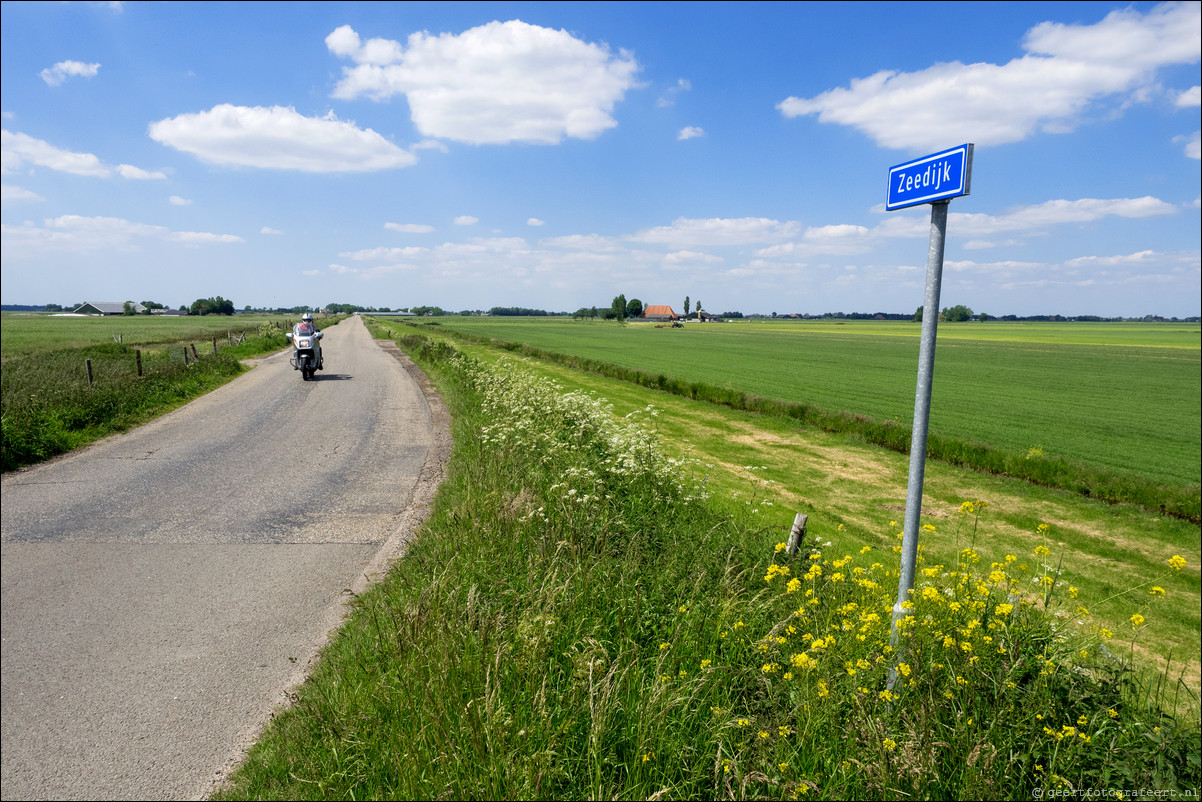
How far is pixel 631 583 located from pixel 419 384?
61.2 feet

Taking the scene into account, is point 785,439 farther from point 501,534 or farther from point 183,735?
→ point 183,735

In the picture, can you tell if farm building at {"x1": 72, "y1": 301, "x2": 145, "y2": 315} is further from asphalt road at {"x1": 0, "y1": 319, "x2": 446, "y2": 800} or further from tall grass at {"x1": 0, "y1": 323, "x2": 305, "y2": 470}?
asphalt road at {"x1": 0, "y1": 319, "x2": 446, "y2": 800}

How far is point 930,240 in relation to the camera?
3260 mm

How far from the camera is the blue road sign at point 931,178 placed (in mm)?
2939

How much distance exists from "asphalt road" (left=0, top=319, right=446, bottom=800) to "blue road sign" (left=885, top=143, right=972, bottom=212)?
5.31 metres

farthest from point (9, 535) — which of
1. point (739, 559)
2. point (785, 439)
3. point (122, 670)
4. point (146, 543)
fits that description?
point (785, 439)

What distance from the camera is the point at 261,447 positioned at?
1148cm

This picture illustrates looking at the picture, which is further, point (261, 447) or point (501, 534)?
point (261, 447)

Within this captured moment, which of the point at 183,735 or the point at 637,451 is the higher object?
the point at 637,451

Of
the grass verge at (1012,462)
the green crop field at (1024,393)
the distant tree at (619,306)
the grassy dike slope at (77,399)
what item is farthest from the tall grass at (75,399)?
the distant tree at (619,306)

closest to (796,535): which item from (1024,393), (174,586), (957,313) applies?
(174,586)

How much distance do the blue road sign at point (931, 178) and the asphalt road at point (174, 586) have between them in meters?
5.31

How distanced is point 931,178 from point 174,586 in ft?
24.0

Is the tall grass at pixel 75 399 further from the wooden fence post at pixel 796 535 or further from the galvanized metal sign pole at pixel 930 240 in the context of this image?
the galvanized metal sign pole at pixel 930 240
